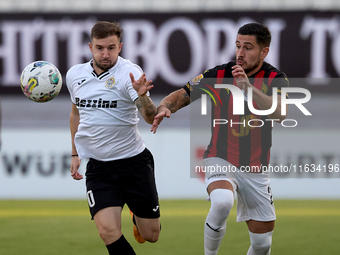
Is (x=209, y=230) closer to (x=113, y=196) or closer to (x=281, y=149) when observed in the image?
(x=113, y=196)

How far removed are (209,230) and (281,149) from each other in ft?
13.1

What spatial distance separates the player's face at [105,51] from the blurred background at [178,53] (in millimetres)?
3854

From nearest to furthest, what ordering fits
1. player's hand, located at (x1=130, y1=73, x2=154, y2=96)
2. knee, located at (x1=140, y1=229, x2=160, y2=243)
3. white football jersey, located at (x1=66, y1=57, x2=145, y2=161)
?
player's hand, located at (x1=130, y1=73, x2=154, y2=96)
white football jersey, located at (x1=66, y1=57, x2=145, y2=161)
knee, located at (x1=140, y1=229, x2=160, y2=243)

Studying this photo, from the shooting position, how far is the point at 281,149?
24.0 ft

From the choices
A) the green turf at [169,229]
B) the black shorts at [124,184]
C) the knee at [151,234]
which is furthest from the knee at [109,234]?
the green turf at [169,229]

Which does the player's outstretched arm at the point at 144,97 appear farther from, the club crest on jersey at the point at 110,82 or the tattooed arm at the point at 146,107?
the club crest on jersey at the point at 110,82

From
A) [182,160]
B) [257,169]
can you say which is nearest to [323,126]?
[182,160]

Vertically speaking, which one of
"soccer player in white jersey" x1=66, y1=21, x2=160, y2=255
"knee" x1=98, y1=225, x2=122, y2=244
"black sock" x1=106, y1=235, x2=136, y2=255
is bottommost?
"black sock" x1=106, y1=235, x2=136, y2=255

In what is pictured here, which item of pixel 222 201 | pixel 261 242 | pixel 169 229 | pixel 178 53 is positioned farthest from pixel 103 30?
pixel 178 53

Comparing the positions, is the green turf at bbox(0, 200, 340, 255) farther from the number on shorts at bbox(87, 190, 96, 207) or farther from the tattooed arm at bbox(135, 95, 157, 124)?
the tattooed arm at bbox(135, 95, 157, 124)

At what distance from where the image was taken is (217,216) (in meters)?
3.52

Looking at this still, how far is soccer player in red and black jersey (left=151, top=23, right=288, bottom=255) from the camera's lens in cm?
362

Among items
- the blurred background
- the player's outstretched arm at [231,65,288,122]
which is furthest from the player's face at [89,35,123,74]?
the blurred background

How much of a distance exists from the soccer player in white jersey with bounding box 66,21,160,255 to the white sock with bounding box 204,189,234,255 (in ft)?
1.52
